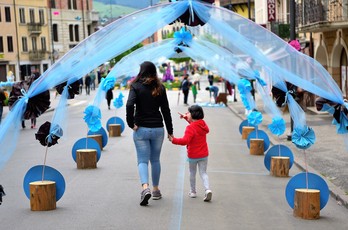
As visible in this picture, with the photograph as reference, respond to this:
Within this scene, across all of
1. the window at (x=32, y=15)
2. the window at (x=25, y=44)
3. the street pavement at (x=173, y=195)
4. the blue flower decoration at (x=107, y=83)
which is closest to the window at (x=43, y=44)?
the window at (x=32, y=15)

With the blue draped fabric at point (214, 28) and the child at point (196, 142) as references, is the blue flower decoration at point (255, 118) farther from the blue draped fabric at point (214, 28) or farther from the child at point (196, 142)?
the blue draped fabric at point (214, 28)

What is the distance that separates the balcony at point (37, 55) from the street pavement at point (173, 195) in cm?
6198

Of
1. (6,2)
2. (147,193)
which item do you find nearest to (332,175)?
(147,193)

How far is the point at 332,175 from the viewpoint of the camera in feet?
42.6

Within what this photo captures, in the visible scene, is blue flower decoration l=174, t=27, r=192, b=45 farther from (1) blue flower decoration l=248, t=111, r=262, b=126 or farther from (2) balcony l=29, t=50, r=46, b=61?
(2) balcony l=29, t=50, r=46, b=61

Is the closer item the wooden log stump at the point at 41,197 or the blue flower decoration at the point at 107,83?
the wooden log stump at the point at 41,197

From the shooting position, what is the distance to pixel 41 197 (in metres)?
9.48

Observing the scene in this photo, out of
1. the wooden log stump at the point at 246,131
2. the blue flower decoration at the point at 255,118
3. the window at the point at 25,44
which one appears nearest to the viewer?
the blue flower decoration at the point at 255,118

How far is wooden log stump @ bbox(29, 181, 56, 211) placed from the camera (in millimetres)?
9484

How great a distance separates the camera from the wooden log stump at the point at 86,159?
13.6 meters

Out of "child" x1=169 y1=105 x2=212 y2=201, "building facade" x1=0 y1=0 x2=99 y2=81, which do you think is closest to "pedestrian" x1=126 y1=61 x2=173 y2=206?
"child" x1=169 y1=105 x2=212 y2=201

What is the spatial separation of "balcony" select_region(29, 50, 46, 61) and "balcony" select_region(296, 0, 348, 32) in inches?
2094

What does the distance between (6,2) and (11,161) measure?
6220cm

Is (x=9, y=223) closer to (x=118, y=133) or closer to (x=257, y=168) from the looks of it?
(x=257, y=168)
